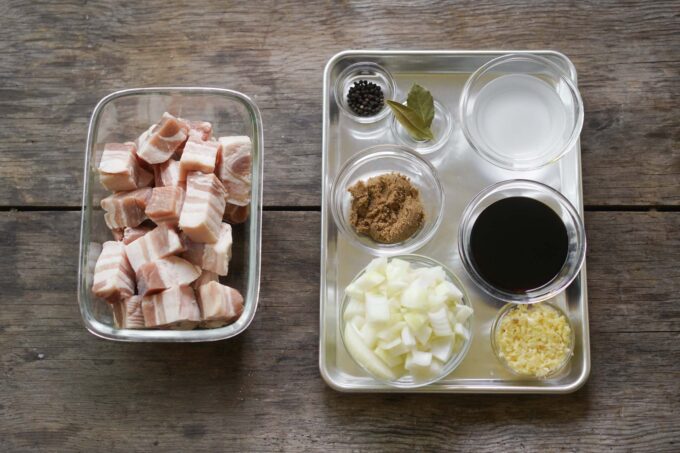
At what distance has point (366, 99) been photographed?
171 centimetres

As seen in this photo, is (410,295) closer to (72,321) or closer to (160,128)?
(160,128)

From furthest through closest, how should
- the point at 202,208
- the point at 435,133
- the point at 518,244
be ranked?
the point at 435,133 → the point at 518,244 → the point at 202,208

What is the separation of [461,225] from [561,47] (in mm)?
603

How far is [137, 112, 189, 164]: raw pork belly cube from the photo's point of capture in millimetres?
1597

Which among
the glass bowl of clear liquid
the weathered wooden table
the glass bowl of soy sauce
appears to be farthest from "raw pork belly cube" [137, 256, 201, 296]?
the glass bowl of clear liquid

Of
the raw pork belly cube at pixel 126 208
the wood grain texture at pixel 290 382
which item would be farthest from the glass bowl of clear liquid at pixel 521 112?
the raw pork belly cube at pixel 126 208

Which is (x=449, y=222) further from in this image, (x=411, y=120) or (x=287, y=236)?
(x=287, y=236)

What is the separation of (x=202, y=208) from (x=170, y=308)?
10.0 inches

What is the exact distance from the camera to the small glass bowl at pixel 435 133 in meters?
1.72

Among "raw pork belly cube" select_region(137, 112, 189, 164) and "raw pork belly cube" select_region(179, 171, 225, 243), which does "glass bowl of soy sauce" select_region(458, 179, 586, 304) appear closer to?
"raw pork belly cube" select_region(179, 171, 225, 243)

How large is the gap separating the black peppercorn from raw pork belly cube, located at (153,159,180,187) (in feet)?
1.62

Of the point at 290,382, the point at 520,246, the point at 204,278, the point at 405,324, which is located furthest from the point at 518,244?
the point at 204,278

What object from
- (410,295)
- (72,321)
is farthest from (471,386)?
(72,321)

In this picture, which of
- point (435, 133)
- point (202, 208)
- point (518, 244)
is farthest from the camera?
point (435, 133)
